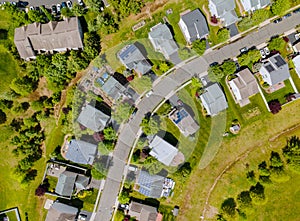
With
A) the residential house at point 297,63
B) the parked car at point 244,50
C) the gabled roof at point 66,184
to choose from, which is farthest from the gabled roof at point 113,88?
the residential house at point 297,63

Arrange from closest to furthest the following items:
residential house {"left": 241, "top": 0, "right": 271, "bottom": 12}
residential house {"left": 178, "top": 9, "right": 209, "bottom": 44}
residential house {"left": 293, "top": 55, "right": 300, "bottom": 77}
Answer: residential house {"left": 178, "top": 9, "right": 209, "bottom": 44}, residential house {"left": 241, "top": 0, "right": 271, "bottom": 12}, residential house {"left": 293, "top": 55, "right": 300, "bottom": 77}

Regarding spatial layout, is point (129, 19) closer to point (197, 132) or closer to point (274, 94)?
point (197, 132)

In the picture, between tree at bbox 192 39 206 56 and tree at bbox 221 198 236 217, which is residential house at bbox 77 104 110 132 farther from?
tree at bbox 221 198 236 217

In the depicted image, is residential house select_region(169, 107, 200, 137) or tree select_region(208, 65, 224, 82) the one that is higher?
tree select_region(208, 65, 224, 82)

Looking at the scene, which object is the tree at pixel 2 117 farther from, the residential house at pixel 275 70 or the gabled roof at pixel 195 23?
the residential house at pixel 275 70

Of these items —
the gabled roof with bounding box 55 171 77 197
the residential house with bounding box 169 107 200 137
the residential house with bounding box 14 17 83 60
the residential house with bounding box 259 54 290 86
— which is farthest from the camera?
A: the residential house with bounding box 169 107 200 137

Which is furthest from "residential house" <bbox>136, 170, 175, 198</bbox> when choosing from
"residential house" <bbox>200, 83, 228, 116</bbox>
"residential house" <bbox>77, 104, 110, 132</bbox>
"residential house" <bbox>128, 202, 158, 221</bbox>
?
"residential house" <bbox>200, 83, 228, 116</bbox>

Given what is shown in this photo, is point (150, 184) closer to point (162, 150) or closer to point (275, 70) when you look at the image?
point (162, 150)

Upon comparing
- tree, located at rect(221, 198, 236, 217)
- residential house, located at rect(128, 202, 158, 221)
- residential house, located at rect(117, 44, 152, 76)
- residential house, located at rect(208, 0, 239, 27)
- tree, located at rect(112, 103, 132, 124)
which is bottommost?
residential house, located at rect(128, 202, 158, 221)

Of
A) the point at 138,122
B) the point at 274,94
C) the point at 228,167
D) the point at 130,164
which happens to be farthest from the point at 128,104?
the point at 274,94
